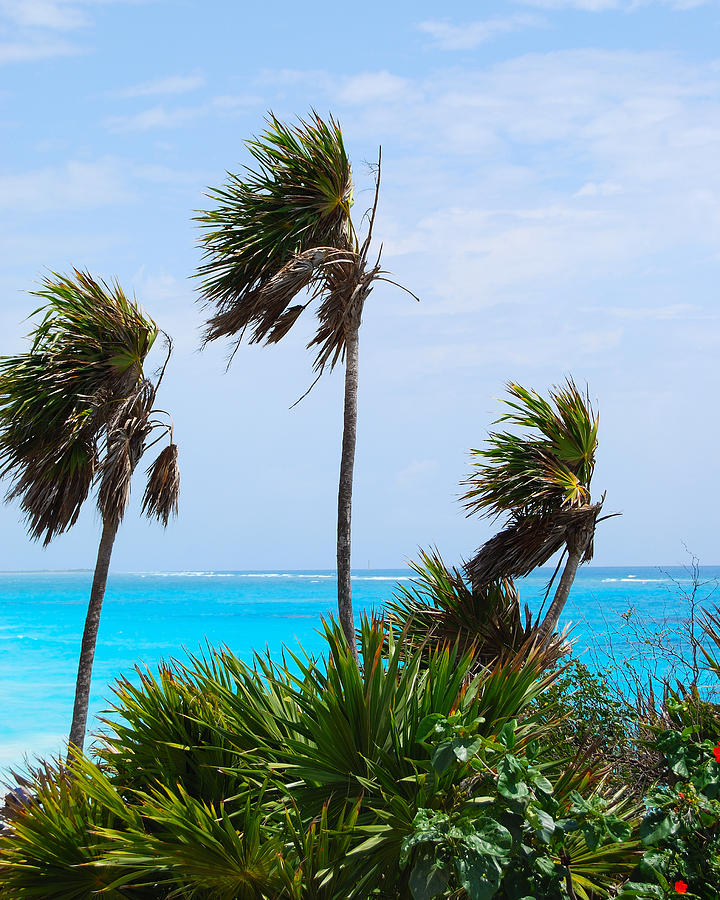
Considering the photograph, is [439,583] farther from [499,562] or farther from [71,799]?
[71,799]

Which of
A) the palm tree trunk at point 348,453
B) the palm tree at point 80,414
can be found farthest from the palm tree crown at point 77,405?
the palm tree trunk at point 348,453

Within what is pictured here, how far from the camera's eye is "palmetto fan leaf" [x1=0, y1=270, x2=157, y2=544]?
9.93 m

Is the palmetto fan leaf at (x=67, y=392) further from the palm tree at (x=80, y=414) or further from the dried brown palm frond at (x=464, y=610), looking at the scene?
the dried brown palm frond at (x=464, y=610)

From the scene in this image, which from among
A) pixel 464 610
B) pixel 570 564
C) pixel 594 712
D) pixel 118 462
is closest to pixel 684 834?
pixel 594 712

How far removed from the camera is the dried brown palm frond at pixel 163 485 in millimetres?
11031

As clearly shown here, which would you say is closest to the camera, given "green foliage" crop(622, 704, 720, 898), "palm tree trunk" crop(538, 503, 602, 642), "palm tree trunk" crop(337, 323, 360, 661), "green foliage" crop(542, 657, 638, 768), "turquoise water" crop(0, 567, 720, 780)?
"green foliage" crop(622, 704, 720, 898)

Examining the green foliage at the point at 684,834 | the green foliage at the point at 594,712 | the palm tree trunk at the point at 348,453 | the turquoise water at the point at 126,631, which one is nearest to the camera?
the green foliage at the point at 684,834

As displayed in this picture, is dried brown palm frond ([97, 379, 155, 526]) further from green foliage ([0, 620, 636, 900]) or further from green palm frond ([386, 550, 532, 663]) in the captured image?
green foliage ([0, 620, 636, 900])

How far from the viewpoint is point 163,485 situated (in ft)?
36.5

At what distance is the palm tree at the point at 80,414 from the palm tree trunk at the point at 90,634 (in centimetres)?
1

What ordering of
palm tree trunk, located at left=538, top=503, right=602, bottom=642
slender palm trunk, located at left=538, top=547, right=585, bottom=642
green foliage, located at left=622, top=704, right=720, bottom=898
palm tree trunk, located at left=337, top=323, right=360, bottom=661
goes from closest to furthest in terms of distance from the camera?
1. green foliage, located at left=622, top=704, right=720, bottom=898
2. palm tree trunk, located at left=337, top=323, right=360, bottom=661
3. slender palm trunk, located at left=538, top=547, right=585, bottom=642
4. palm tree trunk, located at left=538, top=503, right=602, bottom=642

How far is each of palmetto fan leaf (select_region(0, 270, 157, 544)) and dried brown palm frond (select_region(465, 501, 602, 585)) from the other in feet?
15.5

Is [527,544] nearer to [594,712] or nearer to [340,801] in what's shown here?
[594,712]

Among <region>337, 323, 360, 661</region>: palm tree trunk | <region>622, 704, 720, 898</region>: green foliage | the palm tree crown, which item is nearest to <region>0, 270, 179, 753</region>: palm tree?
the palm tree crown
